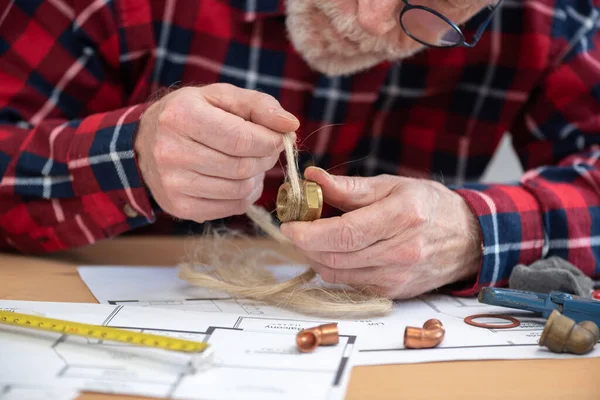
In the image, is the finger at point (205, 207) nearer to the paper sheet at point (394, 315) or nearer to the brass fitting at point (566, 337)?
the paper sheet at point (394, 315)

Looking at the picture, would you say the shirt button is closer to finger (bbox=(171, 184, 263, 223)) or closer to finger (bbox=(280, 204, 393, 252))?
finger (bbox=(171, 184, 263, 223))

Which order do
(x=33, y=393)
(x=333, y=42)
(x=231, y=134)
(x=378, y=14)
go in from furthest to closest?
(x=333, y=42) < (x=378, y=14) < (x=231, y=134) < (x=33, y=393)

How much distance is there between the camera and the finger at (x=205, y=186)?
44.6 inches

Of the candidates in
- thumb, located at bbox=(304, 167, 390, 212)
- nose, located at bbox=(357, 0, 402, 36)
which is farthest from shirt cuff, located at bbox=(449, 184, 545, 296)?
nose, located at bbox=(357, 0, 402, 36)

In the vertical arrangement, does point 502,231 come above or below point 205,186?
above

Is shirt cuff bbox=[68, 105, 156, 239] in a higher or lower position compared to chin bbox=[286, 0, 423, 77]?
lower

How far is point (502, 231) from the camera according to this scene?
1.33 meters

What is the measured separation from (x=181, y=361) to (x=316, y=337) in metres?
0.20

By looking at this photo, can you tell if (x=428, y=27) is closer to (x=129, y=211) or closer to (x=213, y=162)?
(x=213, y=162)

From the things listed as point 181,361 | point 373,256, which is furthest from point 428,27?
point 181,361

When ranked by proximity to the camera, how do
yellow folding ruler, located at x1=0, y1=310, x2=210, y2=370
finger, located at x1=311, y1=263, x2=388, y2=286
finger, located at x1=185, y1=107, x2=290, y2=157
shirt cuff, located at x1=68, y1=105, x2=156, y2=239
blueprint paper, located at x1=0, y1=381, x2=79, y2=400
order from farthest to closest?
shirt cuff, located at x1=68, y1=105, x2=156, y2=239 → finger, located at x1=311, y1=263, x2=388, y2=286 → finger, located at x1=185, y1=107, x2=290, y2=157 → yellow folding ruler, located at x1=0, y1=310, x2=210, y2=370 → blueprint paper, located at x1=0, y1=381, x2=79, y2=400

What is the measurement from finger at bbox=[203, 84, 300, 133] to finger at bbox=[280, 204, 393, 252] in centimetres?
17

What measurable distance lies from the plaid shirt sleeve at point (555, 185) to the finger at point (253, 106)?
0.46 metres

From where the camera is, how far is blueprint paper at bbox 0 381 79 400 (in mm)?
777
